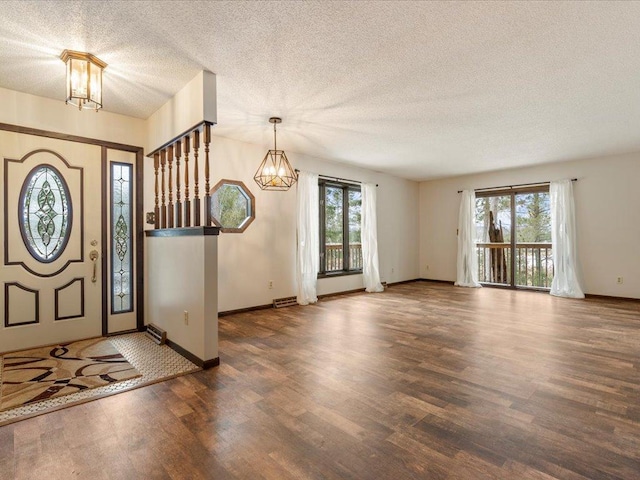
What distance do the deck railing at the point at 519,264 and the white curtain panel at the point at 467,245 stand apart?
13.5 inches

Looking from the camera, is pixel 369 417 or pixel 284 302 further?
pixel 284 302

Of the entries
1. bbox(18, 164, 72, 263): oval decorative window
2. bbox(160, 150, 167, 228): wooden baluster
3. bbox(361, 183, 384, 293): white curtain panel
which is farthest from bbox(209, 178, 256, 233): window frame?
bbox(361, 183, 384, 293): white curtain panel

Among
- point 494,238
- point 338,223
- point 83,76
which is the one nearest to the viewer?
point 83,76

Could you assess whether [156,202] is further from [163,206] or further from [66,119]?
[66,119]

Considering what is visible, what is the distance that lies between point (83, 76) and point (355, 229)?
512cm

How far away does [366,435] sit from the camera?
6.21 feet

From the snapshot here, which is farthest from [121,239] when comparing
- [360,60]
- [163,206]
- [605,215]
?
[605,215]

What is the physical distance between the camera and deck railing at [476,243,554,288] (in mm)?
6676

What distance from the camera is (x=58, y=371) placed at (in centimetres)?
278

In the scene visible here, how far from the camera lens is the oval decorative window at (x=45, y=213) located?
3.36 meters

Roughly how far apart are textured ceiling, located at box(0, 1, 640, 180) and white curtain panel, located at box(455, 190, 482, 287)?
116 inches

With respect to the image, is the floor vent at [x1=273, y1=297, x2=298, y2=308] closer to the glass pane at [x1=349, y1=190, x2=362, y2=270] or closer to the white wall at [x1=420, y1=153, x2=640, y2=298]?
the glass pane at [x1=349, y1=190, x2=362, y2=270]

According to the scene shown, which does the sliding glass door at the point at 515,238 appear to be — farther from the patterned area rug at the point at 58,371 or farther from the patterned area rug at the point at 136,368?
the patterned area rug at the point at 58,371

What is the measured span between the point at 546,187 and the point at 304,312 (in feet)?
17.6
